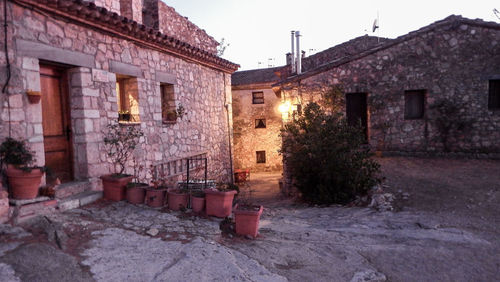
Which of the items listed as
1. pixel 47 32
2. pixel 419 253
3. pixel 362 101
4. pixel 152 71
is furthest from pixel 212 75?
pixel 419 253

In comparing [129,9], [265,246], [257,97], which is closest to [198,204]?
[265,246]

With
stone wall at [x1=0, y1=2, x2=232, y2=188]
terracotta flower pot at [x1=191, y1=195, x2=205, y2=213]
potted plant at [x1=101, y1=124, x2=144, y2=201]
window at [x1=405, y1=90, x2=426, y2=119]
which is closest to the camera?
stone wall at [x1=0, y1=2, x2=232, y2=188]

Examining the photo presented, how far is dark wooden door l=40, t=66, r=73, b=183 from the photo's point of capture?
196 inches

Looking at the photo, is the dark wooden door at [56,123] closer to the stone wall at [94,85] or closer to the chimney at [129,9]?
the stone wall at [94,85]

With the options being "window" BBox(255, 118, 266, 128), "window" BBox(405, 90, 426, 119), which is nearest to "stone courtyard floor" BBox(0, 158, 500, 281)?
"window" BBox(405, 90, 426, 119)

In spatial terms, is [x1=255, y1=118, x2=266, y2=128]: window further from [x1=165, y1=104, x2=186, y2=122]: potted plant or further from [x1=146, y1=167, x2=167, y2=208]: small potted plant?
[x1=146, y1=167, x2=167, y2=208]: small potted plant

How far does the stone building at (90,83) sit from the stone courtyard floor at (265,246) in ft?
4.00

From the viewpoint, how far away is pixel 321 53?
1473cm

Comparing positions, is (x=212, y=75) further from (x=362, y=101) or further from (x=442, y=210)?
(x=442, y=210)

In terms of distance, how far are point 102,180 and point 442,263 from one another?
5.05 meters

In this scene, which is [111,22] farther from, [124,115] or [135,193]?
[135,193]

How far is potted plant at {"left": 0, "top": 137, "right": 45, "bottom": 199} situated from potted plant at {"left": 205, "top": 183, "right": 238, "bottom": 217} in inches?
88.6

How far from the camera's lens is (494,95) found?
9.59 m

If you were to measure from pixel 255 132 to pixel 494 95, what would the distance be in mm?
11426
